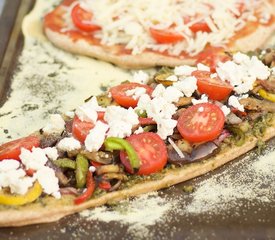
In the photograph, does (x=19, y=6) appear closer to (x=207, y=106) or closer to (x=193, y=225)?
(x=207, y=106)

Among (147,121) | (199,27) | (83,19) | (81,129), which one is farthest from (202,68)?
(83,19)

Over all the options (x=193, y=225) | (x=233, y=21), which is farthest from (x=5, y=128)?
(x=233, y=21)

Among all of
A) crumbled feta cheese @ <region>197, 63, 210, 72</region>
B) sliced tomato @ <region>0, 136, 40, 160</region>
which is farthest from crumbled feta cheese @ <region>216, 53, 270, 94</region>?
sliced tomato @ <region>0, 136, 40, 160</region>

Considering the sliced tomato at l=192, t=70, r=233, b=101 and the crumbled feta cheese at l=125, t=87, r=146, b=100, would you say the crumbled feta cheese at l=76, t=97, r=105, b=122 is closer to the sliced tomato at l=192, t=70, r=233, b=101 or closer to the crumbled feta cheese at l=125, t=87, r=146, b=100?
the crumbled feta cheese at l=125, t=87, r=146, b=100

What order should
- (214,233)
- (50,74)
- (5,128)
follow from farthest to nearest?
1. (50,74)
2. (5,128)
3. (214,233)

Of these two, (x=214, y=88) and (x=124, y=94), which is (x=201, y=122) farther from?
(x=124, y=94)
